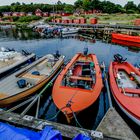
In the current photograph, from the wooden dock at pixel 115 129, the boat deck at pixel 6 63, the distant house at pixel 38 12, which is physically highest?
the distant house at pixel 38 12

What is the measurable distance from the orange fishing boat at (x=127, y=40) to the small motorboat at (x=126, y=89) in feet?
56.0

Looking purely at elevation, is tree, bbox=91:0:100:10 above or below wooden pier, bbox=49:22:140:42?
above

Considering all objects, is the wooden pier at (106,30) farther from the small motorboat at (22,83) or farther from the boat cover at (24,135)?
the boat cover at (24,135)

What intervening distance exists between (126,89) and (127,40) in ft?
78.2

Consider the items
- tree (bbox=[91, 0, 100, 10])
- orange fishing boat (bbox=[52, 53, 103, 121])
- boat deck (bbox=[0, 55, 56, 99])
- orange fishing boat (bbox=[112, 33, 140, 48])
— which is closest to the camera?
orange fishing boat (bbox=[52, 53, 103, 121])

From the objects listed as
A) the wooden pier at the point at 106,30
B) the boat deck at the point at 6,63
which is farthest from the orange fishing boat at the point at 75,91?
the wooden pier at the point at 106,30

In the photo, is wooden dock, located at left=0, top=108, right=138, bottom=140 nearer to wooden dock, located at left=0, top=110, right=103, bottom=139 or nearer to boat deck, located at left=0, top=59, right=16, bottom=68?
wooden dock, located at left=0, top=110, right=103, bottom=139

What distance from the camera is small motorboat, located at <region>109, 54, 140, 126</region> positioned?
26.2ft

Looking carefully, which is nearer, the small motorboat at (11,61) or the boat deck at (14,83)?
the boat deck at (14,83)

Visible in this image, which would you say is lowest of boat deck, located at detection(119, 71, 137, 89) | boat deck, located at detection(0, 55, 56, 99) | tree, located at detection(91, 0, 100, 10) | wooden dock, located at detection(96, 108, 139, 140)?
boat deck, located at detection(119, 71, 137, 89)

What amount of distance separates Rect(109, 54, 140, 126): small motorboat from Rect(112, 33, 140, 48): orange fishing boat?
56.0 feet

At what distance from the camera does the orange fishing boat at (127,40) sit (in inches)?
1166

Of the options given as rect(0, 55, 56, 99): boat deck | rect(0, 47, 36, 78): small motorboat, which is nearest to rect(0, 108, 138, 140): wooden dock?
rect(0, 55, 56, 99): boat deck

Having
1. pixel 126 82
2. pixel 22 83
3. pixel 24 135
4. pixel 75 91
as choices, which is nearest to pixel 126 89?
pixel 126 82
